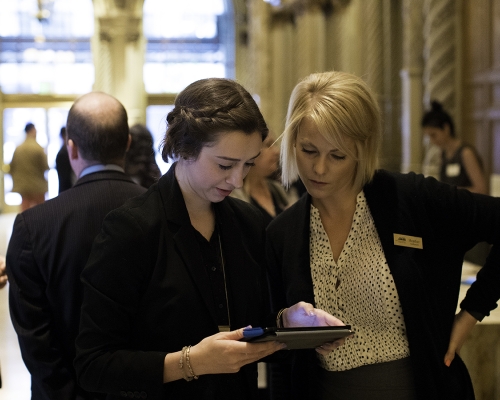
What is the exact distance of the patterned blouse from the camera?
2.22 meters

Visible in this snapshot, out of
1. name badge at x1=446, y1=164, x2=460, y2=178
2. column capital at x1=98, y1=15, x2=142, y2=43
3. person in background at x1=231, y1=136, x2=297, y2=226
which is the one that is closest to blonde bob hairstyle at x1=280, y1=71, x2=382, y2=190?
person in background at x1=231, y1=136, x2=297, y2=226

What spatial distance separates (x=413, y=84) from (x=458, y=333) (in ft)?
17.9

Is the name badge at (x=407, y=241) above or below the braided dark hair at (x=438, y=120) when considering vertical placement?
below

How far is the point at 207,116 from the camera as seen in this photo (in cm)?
184

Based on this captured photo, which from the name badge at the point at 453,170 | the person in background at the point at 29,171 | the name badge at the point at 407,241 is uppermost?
the name badge at the point at 407,241

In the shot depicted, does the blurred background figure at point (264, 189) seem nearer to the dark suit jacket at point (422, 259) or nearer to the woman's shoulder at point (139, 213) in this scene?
the dark suit jacket at point (422, 259)

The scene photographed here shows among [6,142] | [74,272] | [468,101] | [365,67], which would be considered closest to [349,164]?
[74,272]

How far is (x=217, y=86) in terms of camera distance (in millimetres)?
1898

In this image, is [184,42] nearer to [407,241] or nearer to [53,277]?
[53,277]

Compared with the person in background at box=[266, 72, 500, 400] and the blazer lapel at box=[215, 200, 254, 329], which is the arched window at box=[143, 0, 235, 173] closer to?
the person in background at box=[266, 72, 500, 400]

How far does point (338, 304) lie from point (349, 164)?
0.46 m

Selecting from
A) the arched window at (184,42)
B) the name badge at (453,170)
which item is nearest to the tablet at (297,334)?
the name badge at (453,170)

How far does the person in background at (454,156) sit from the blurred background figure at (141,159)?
2.68 meters

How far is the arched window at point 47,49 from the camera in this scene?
21406 millimetres
